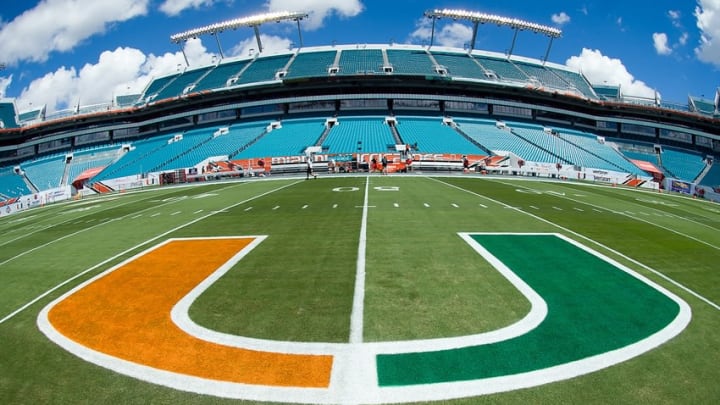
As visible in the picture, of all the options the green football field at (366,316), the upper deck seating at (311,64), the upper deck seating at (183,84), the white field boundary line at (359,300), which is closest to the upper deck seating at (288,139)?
the upper deck seating at (311,64)

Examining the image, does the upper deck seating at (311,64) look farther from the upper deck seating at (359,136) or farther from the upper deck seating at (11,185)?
the upper deck seating at (11,185)

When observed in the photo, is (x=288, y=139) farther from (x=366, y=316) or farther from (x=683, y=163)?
(x=683, y=163)

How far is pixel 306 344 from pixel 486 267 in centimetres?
528

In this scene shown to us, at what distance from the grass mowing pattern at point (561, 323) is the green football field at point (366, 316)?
34 millimetres

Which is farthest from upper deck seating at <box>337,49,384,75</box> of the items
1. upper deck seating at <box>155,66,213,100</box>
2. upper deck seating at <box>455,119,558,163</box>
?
upper deck seating at <box>155,66,213,100</box>

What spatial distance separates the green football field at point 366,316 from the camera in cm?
471

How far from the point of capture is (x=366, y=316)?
6508 millimetres

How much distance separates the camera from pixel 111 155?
65000mm

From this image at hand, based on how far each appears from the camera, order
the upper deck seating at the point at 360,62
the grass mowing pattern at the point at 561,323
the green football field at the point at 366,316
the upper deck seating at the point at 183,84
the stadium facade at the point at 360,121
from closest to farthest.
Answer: the green football field at the point at 366,316
the grass mowing pattern at the point at 561,323
the stadium facade at the point at 360,121
the upper deck seating at the point at 360,62
the upper deck seating at the point at 183,84

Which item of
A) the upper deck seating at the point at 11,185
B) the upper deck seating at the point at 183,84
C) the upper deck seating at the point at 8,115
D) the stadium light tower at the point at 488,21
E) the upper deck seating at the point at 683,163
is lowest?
the upper deck seating at the point at 11,185

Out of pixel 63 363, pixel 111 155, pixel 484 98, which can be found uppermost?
pixel 484 98

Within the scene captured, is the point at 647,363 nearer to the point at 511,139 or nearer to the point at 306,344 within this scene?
the point at 306,344

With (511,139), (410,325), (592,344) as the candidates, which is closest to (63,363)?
(410,325)

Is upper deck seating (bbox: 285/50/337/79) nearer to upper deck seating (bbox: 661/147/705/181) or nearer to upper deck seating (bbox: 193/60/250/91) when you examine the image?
upper deck seating (bbox: 193/60/250/91)
